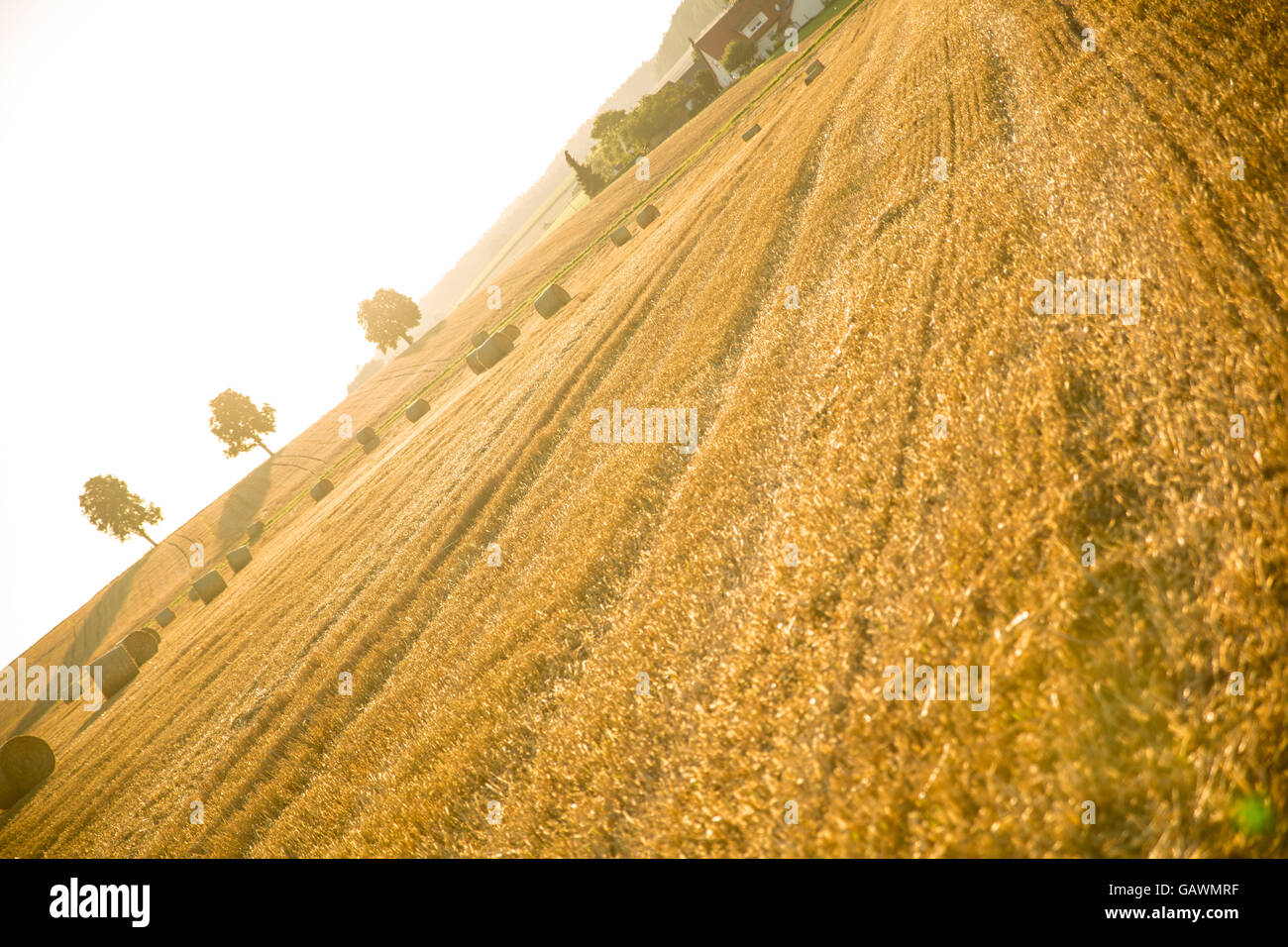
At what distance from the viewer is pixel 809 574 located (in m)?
5.41

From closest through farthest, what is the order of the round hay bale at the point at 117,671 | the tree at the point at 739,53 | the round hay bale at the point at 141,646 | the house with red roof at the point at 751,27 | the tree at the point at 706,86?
the round hay bale at the point at 117,671, the round hay bale at the point at 141,646, the house with red roof at the point at 751,27, the tree at the point at 706,86, the tree at the point at 739,53

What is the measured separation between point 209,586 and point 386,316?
288 ft

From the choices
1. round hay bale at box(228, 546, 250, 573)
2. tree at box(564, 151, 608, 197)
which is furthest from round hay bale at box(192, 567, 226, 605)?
tree at box(564, 151, 608, 197)

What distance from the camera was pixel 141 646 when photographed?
32125 mm

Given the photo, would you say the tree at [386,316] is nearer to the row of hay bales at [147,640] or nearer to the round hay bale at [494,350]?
the row of hay bales at [147,640]

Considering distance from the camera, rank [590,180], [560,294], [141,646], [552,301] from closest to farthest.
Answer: [141,646] < [552,301] < [560,294] < [590,180]

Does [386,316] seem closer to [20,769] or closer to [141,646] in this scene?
[141,646]

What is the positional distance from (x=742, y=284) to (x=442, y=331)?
72621mm

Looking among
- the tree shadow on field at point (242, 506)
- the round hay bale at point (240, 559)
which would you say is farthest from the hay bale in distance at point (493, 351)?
the tree shadow on field at point (242, 506)

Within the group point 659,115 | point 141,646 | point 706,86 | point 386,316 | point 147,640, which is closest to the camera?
point 141,646

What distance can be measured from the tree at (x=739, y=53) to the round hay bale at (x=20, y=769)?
97375mm

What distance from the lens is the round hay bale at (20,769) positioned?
2334 cm

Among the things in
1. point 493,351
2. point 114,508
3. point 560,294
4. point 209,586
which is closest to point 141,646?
point 209,586
